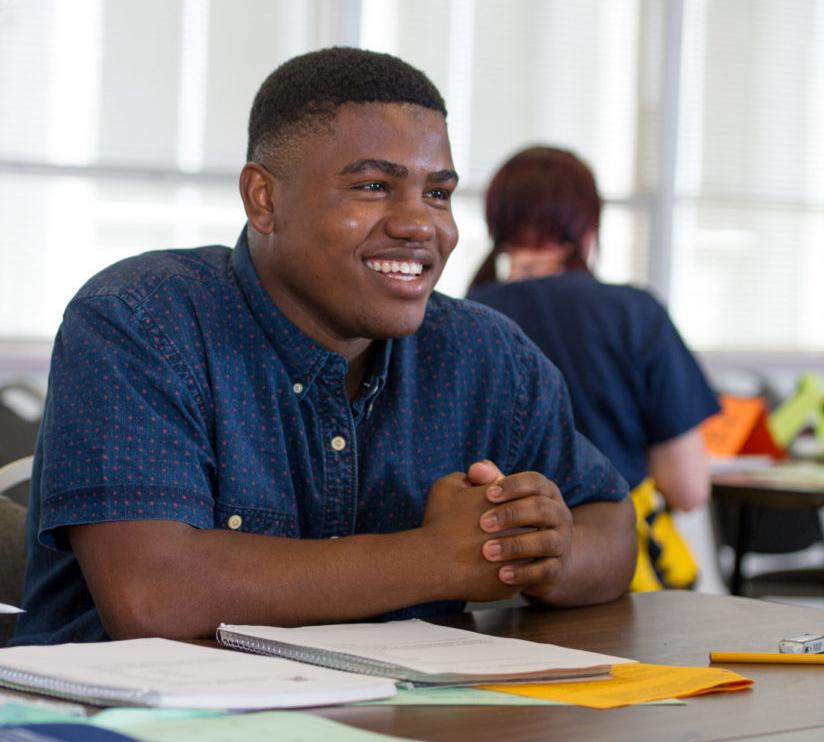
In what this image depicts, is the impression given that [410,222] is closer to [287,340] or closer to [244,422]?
[287,340]

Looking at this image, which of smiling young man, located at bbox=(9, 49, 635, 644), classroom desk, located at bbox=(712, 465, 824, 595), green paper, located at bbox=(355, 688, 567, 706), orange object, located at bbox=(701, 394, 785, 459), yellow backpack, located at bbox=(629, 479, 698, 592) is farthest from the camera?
orange object, located at bbox=(701, 394, 785, 459)

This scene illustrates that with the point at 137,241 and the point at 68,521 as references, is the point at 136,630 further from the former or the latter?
the point at 137,241

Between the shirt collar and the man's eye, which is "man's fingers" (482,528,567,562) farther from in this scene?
the man's eye

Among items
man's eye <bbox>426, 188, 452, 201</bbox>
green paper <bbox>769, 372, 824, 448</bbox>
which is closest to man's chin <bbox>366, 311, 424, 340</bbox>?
man's eye <bbox>426, 188, 452, 201</bbox>

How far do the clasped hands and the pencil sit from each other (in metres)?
0.27

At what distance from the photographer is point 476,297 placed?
3266 mm

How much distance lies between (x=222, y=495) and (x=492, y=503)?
30cm

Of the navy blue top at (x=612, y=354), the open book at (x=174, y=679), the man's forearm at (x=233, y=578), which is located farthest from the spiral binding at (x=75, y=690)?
the navy blue top at (x=612, y=354)

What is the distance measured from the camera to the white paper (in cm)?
121

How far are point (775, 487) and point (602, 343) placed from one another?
33.3 inches

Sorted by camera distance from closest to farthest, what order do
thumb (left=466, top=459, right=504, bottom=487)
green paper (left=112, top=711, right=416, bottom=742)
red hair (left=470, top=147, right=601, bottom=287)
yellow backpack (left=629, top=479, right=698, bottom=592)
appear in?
green paper (left=112, top=711, right=416, bottom=742) < thumb (left=466, top=459, right=504, bottom=487) < yellow backpack (left=629, top=479, right=698, bottom=592) < red hair (left=470, top=147, right=601, bottom=287)

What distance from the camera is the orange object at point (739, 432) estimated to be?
4098mm

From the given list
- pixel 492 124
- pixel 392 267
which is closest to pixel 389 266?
pixel 392 267

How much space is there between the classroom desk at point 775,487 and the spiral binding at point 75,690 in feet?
9.30
